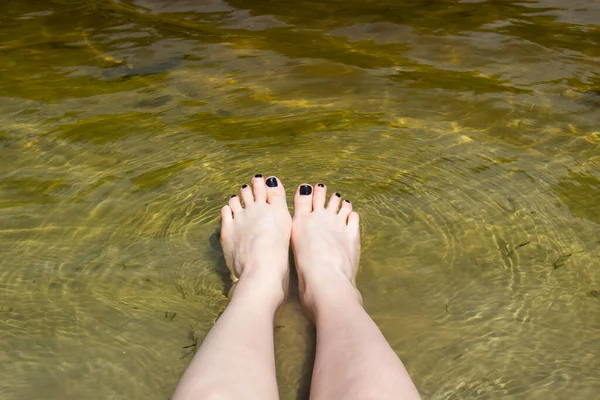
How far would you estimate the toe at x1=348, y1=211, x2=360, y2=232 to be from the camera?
9.10ft

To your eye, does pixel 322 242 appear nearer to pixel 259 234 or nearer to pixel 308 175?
pixel 259 234

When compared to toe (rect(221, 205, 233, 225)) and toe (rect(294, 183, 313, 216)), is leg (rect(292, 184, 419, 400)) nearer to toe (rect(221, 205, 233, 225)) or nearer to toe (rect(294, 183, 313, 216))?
toe (rect(294, 183, 313, 216))

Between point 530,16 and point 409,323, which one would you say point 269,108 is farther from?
point 530,16

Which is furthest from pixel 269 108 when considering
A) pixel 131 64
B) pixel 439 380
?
pixel 439 380

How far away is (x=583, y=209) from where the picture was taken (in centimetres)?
278

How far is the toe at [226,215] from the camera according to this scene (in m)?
2.77

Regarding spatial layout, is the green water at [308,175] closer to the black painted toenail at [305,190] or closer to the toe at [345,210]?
the toe at [345,210]

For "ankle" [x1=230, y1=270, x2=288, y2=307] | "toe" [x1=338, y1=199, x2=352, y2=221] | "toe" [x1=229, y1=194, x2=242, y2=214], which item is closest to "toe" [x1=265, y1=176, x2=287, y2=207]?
"toe" [x1=229, y1=194, x2=242, y2=214]

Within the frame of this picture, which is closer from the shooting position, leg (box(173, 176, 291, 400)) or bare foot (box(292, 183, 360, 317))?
leg (box(173, 176, 291, 400))

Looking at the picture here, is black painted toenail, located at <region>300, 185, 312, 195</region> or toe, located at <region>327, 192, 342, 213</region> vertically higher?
black painted toenail, located at <region>300, 185, 312, 195</region>

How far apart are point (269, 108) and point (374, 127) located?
0.62m

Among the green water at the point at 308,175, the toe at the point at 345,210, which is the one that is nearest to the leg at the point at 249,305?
the green water at the point at 308,175

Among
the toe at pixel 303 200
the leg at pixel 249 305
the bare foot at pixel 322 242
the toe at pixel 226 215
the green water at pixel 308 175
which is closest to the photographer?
the leg at pixel 249 305

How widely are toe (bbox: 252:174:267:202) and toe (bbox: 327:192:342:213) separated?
0.30 m
